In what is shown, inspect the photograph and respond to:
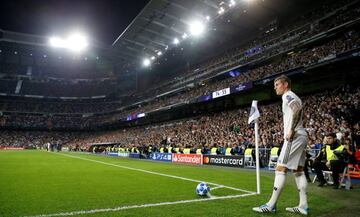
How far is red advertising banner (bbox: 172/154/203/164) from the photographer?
22.5 metres

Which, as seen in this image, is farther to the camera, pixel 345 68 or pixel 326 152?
pixel 345 68

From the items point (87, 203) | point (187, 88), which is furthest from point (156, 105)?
point (87, 203)

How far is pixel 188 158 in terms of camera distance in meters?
23.9

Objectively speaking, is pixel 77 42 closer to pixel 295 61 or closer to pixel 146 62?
pixel 146 62

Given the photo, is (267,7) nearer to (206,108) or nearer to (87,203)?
(206,108)

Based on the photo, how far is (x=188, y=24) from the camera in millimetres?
44438

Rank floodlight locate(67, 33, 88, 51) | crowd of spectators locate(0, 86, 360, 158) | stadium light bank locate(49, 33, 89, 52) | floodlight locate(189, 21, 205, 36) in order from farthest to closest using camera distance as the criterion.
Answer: stadium light bank locate(49, 33, 89, 52)
floodlight locate(67, 33, 88, 51)
floodlight locate(189, 21, 205, 36)
crowd of spectators locate(0, 86, 360, 158)

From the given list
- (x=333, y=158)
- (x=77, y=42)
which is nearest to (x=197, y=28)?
(x=77, y=42)

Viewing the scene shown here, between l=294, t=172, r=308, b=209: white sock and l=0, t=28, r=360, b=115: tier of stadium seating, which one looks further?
l=0, t=28, r=360, b=115: tier of stadium seating

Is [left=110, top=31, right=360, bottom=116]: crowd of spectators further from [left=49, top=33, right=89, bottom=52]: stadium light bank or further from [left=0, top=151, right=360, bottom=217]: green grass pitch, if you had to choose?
[left=49, top=33, right=89, bottom=52]: stadium light bank

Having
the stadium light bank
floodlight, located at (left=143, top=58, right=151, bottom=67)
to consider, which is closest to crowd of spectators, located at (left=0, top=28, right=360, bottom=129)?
floodlight, located at (left=143, top=58, right=151, bottom=67)

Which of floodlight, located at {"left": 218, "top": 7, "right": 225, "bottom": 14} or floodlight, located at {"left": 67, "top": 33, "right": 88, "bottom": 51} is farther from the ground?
floodlight, located at {"left": 67, "top": 33, "right": 88, "bottom": 51}

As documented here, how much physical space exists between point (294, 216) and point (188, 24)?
4192 cm

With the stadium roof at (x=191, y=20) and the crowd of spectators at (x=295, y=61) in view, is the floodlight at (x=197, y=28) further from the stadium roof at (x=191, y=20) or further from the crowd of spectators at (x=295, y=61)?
the crowd of spectators at (x=295, y=61)
